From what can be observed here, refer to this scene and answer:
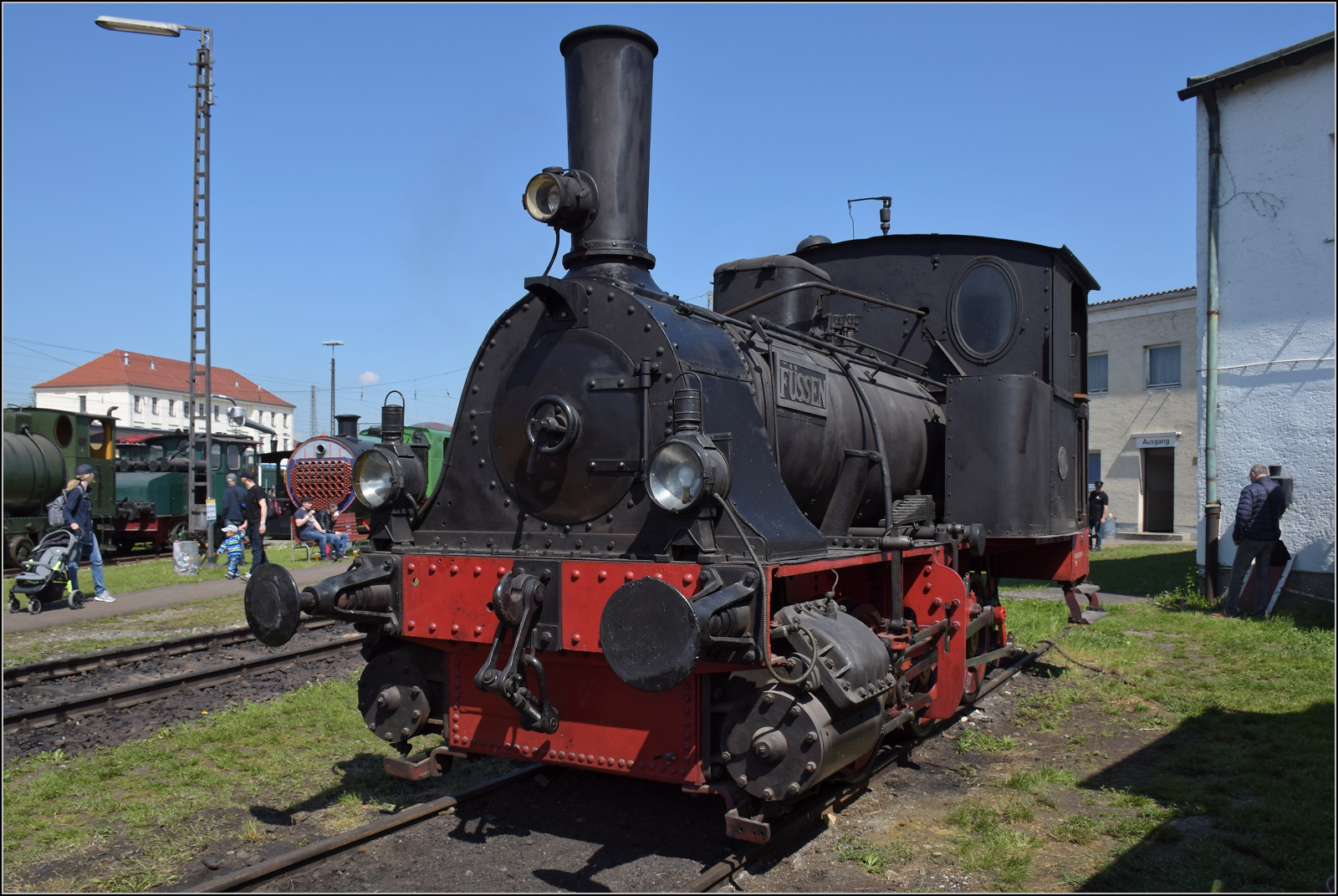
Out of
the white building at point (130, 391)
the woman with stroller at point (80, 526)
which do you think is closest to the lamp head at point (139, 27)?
the woman with stroller at point (80, 526)

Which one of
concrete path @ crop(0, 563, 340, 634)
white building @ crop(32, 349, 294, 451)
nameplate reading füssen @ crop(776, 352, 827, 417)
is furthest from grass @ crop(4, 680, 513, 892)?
white building @ crop(32, 349, 294, 451)

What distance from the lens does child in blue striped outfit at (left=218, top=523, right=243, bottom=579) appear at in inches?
587

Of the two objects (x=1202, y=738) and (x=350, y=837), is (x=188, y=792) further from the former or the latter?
(x=1202, y=738)

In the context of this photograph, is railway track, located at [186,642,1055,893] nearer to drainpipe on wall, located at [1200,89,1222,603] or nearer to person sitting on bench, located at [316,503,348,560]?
drainpipe on wall, located at [1200,89,1222,603]

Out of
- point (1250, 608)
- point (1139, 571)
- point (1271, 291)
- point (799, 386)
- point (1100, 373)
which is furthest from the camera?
point (1100, 373)

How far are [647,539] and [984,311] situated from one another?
14.3 feet

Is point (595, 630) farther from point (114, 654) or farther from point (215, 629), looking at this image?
point (215, 629)

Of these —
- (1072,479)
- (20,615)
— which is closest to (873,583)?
(1072,479)

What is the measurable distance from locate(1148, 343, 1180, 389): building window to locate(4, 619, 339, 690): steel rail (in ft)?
68.7

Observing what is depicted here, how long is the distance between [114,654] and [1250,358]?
487 inches

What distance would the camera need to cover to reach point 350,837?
4.13 meters

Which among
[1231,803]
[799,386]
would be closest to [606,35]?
[799,386]

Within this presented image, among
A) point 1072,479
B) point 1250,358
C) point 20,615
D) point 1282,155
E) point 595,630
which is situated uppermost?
point 1282,155

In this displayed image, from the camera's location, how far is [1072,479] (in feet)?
25.9
